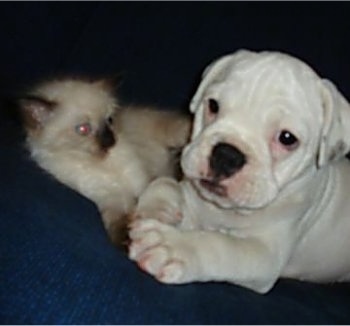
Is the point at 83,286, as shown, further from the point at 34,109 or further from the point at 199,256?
the point at 34,109

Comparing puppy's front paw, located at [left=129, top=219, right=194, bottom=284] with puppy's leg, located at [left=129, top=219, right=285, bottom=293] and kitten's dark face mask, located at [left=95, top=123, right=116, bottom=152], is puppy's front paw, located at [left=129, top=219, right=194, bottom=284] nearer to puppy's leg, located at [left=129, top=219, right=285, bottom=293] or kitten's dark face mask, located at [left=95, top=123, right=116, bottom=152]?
puppy's leg, located at [left=129, top=219, right=285, bottom=293]

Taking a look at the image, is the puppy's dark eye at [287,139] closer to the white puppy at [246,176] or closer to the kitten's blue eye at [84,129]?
the white puppy at [246,176]

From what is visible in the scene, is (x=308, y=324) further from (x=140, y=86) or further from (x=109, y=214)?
(x=140, y=86)

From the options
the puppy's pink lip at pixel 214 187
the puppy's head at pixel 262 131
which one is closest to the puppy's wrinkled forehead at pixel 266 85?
the puppy's head at pixel 262 131

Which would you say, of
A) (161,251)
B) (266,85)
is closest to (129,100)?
(266,85)

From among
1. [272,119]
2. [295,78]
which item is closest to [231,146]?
[272,119]

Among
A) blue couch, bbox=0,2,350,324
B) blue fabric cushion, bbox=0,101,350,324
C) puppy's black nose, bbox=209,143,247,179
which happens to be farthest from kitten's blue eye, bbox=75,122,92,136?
puppy's black nose, bbox=209,143,247,179
